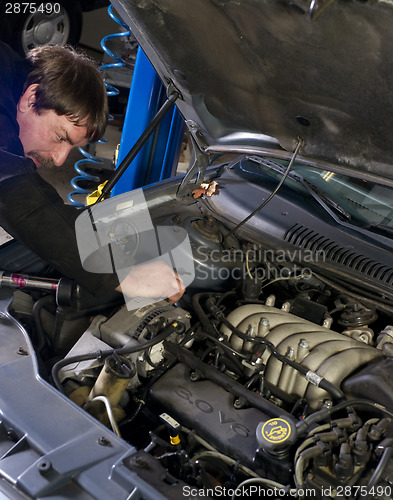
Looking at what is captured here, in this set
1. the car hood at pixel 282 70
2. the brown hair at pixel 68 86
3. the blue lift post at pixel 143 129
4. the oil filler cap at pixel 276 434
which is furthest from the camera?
the blue lift post at pixel 143 129

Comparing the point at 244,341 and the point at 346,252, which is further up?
the point at 346,252

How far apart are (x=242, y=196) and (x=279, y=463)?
36.7 inches

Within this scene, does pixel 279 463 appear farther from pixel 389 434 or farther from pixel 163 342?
pixel 163 342

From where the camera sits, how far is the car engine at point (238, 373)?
116 cm

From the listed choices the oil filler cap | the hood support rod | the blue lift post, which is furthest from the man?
the blue lift post

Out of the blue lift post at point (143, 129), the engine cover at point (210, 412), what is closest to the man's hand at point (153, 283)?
the engine cover at point (210, 412)

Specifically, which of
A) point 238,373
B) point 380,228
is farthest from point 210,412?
point 380,228

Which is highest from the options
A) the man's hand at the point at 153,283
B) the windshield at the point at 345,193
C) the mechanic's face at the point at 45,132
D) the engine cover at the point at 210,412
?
the mechanic's face at the point at 45,132

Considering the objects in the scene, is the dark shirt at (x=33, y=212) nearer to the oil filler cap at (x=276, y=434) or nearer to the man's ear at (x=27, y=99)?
the man's ear at (x=27, y=99)

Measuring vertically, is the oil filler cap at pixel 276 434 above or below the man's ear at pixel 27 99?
below

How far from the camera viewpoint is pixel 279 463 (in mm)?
1168

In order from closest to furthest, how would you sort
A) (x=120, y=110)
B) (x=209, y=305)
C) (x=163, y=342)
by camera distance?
(x=163, y=342) → (x=209, y=305) → (x=120, y=110)

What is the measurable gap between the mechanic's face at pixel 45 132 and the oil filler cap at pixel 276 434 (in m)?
1.21

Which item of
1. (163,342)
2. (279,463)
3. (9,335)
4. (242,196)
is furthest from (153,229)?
(279,463)
